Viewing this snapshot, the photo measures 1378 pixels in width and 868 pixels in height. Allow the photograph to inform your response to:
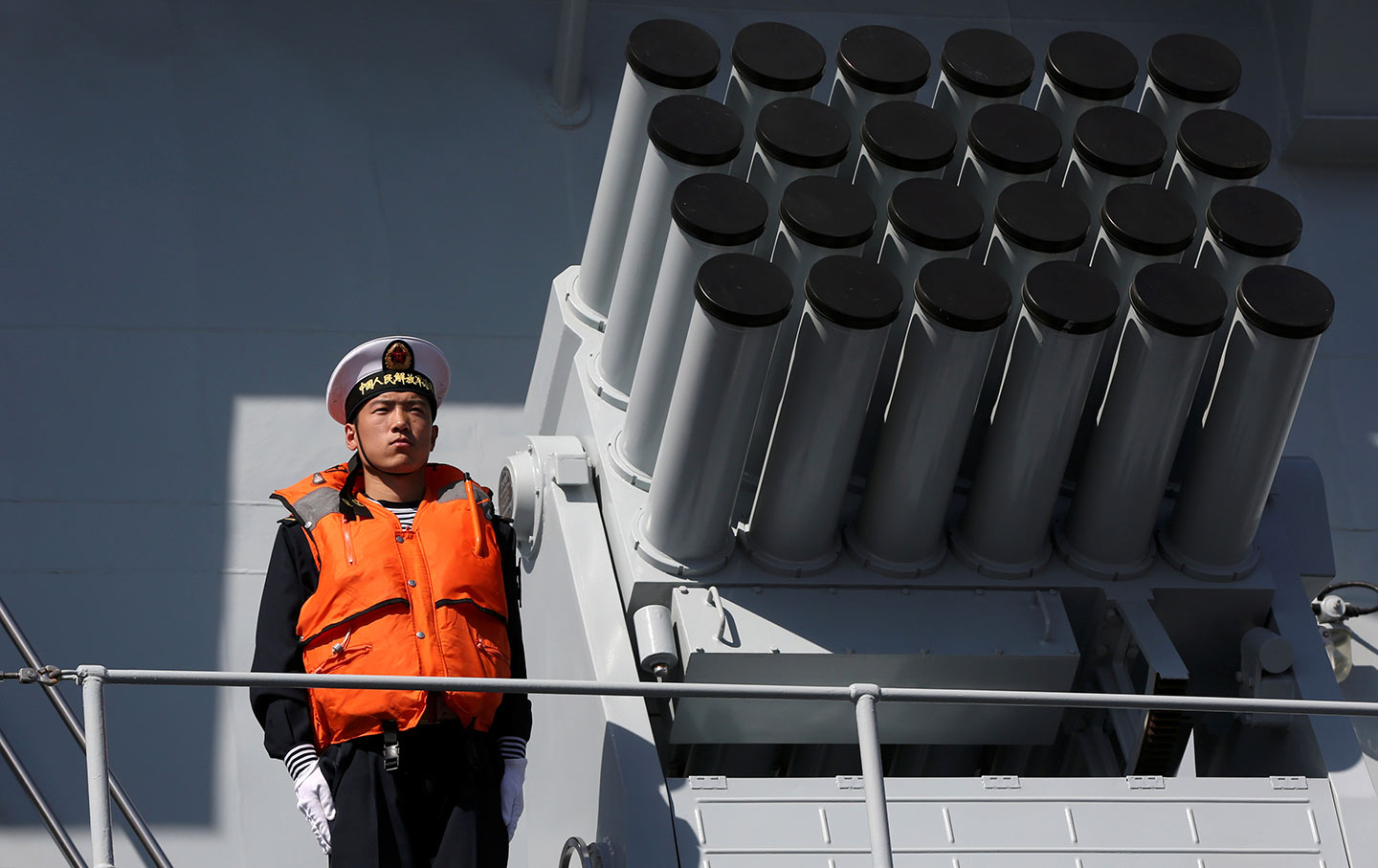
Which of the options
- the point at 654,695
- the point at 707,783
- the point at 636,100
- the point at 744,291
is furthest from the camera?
the point at 636,100

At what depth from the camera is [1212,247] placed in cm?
488

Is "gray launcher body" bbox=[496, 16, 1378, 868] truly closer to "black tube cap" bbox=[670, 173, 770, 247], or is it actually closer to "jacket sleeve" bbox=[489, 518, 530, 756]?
Answer: "black tube cap" bbox=[670, 173, 770, 247]

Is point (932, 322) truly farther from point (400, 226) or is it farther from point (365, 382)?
point (400, 226)

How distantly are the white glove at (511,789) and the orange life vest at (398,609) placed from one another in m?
0.11

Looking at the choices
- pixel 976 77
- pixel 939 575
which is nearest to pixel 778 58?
pixel 976 77

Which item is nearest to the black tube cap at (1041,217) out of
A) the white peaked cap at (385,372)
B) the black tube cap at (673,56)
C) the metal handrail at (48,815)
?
the black tube cap at (673,56)

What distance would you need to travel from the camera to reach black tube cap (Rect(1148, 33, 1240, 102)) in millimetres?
5141

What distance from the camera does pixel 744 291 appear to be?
14.3 feet

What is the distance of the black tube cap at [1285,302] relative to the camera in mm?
4535

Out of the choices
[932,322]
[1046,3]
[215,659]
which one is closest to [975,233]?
[932,322]

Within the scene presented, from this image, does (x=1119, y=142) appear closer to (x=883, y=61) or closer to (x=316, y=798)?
(x=883, y=61)

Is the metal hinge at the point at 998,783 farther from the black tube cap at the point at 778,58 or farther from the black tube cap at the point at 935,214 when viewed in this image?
the black tube cap at the point at 778,58

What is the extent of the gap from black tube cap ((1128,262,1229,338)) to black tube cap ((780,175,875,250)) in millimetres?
656

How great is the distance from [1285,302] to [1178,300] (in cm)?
26
